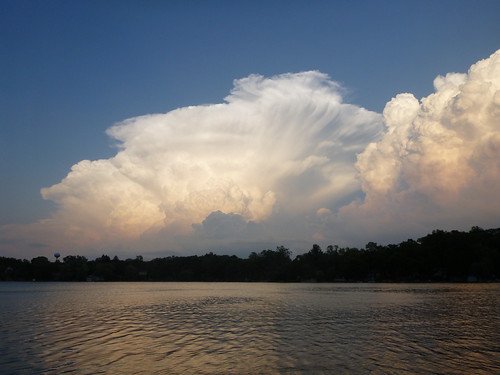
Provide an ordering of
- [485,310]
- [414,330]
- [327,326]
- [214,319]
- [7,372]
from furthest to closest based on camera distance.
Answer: [485,310] → [214,319] → [327,326] → [414,330] → [7,372]

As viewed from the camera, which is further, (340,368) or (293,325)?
(293,325)

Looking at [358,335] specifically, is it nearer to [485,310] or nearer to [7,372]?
[7,372]

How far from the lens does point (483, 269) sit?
167m

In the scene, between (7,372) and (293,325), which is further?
(293,325)

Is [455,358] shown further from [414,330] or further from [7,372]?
[7,372]

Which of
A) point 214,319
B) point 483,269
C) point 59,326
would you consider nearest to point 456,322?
point 214,319

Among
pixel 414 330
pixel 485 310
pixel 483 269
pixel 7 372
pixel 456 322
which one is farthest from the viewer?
pixel 483 269

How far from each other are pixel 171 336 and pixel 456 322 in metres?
29.7

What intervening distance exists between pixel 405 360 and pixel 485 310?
3727cm

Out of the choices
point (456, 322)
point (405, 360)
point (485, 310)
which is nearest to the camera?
point (405, 360)

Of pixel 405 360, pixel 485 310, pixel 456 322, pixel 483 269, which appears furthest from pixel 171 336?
pixel 483 269

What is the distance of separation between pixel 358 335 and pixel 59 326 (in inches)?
1120

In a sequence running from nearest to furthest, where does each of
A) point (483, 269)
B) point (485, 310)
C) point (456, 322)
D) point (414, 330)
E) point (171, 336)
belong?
point (171, 336) → point (414, 330) → point (456, 322) → point (485, 310) → point (483, 269)

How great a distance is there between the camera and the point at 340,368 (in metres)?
22.0
